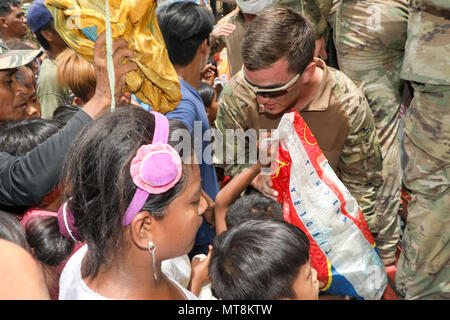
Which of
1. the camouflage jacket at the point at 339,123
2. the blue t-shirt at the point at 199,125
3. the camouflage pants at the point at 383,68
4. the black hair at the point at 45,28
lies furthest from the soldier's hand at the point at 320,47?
the black hair at the point at 45,28

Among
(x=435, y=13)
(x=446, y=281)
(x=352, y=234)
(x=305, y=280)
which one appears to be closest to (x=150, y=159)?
(x=305, y=280)

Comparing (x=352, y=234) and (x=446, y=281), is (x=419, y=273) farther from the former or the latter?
(x=352, y=234)

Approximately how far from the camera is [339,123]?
2.46 m

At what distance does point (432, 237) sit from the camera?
2.26 m

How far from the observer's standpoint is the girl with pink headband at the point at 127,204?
1.23 metres

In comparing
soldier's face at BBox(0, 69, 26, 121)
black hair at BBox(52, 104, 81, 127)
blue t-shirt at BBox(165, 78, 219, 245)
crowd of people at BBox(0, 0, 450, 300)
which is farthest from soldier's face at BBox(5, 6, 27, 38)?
blue t-shirt at BBox(165, 78, 219, 245)

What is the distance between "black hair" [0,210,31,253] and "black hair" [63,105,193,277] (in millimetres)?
380

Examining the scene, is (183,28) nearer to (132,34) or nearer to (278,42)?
(278,42)

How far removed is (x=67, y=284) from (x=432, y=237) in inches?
67.2

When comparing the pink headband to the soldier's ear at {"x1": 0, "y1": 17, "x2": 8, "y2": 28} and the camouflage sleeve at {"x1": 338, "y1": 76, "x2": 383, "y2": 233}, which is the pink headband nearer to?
the camouflage sleeve at {"x1": 338, "y1": 76, "x2": 383, "y2": 233}

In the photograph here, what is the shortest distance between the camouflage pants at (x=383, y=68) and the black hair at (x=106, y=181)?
1910 mm

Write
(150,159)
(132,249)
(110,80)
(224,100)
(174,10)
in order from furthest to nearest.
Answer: (224,100) → (174,10) → (110,80) → (132,249) → (150,159)

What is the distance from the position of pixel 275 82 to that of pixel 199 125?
43 centimetres

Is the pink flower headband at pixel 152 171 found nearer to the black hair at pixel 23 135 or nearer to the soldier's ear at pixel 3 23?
the black hair at pixel 23 135
